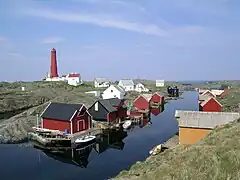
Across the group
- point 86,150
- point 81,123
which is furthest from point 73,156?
point 81,123

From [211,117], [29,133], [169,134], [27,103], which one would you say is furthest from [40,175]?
[27,103]

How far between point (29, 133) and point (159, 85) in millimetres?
110932

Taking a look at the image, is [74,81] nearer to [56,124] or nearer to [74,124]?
[56,124]

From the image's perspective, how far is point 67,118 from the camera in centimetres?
3359

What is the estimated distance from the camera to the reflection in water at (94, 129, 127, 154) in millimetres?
31923

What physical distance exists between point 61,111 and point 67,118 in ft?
7.52

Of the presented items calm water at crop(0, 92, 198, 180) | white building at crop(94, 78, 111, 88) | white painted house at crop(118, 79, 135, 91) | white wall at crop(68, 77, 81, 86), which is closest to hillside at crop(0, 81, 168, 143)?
calm water at crop(0, 92, 198, 180)

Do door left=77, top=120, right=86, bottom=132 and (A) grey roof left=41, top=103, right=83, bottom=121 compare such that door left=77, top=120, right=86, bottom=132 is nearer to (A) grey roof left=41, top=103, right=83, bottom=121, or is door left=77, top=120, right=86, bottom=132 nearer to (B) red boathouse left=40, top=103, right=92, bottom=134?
(B) red boathouse left=40, top=103, right=92, bottom=134

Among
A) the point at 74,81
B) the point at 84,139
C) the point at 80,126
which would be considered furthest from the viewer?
the point at 74,81

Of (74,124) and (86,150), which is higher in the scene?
(74,124)

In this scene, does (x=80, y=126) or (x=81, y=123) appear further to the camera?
(x=81, y=123)

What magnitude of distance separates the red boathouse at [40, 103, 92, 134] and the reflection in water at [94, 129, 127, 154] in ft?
9.33

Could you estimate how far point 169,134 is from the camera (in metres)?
37.6

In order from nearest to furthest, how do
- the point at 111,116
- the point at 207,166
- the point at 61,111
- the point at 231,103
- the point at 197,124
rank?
the point at 207,166, the point at 197,124, the point at 61,111, the point at 111,116, the point at 231,103
